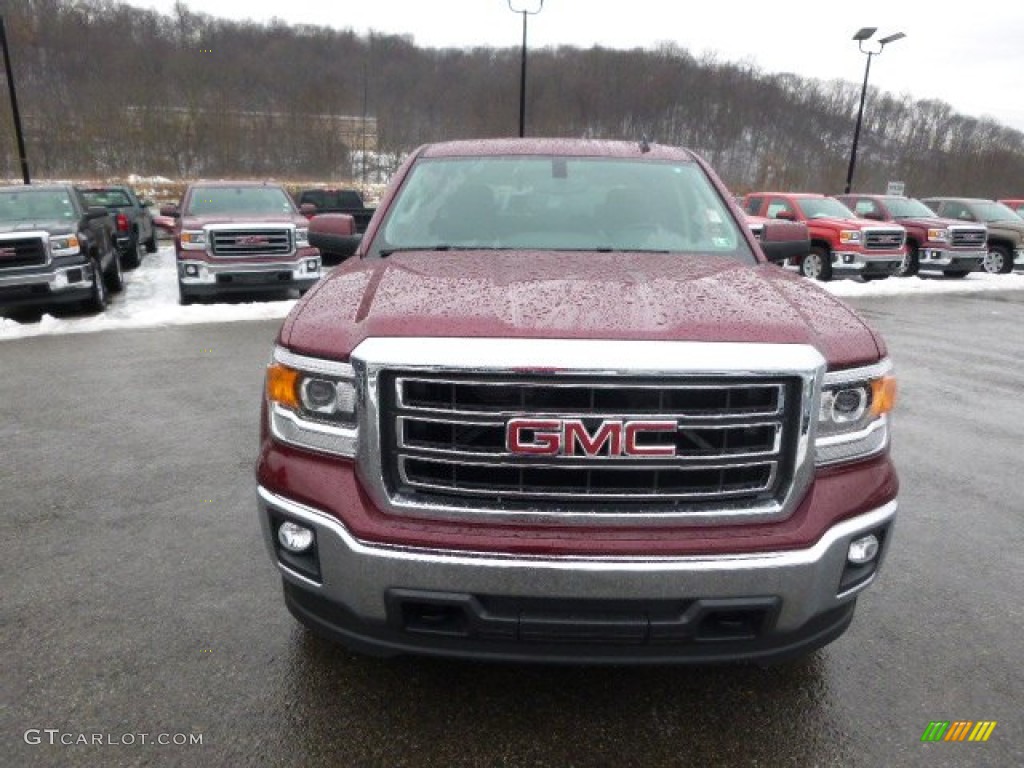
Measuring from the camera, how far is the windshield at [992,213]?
1861 cm

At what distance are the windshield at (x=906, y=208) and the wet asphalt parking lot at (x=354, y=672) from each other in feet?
50.2

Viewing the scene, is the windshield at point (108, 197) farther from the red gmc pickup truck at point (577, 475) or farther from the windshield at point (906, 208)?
the windshield at point (906, 208)

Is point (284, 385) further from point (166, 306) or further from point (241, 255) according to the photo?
point (166, 306)

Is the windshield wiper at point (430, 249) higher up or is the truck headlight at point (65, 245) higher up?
the windshield wiper at point (430, 249)

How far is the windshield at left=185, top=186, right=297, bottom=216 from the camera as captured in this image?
38.1ft

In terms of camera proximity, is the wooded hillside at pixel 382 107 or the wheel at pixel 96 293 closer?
the wheel at pixel 96 293

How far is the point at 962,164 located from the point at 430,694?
278ft

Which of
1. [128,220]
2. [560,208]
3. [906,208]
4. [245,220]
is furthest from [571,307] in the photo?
[906,208]

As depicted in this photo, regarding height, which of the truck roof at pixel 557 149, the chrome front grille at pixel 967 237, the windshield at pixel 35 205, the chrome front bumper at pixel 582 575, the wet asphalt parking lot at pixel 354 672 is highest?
the truck roof at pixel 557 149

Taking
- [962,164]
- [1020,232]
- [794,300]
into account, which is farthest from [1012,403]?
[962,164]

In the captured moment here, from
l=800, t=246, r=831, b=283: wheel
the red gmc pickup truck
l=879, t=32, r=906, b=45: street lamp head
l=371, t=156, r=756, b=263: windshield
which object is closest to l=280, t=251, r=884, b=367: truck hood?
the red gmc pickup truck

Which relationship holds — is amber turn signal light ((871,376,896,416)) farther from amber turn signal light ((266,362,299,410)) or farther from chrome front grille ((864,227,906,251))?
chrome front grille ((864,227,906,251))

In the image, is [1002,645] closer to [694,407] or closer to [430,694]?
[694,407]
